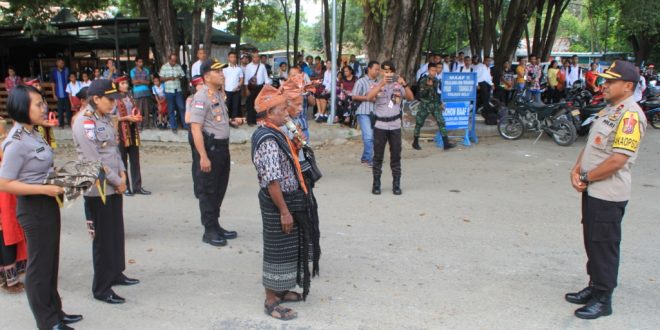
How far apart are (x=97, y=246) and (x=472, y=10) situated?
63.4 ft

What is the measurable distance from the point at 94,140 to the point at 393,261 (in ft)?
8.83

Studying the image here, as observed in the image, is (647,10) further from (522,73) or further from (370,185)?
(370,185)

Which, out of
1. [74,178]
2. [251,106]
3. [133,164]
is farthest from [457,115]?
[74,178]

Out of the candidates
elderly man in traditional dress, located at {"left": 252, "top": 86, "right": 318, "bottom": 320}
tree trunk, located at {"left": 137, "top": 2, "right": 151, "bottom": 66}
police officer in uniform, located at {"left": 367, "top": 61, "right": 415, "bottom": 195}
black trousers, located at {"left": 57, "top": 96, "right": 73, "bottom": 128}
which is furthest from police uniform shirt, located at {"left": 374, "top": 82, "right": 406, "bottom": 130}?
tree trunk, located at {"left": 137, "top": 2, "right": 151, "bottom": 66}

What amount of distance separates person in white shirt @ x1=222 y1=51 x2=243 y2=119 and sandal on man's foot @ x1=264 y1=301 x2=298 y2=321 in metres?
8.55

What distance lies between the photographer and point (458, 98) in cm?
1112

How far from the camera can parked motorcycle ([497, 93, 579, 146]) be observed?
1104cm

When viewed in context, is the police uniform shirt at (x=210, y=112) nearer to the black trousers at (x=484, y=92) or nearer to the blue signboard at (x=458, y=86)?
the blue signboard at (x=458, y=86)

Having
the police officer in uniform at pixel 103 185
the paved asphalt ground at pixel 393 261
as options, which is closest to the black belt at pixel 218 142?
the paved asphalt ground at pixel 393 261

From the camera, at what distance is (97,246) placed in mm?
3949

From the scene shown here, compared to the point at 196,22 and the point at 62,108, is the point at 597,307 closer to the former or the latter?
the point at 196,22

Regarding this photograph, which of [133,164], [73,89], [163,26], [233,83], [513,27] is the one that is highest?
[513,27]

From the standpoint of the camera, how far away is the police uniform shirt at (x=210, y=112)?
5098 mm

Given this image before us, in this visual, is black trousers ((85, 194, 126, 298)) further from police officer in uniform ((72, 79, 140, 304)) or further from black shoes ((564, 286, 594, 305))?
black shoes ((564, 286, 594, 305))
